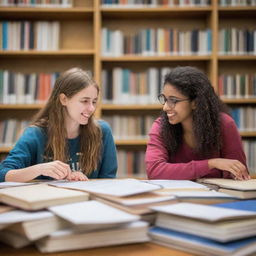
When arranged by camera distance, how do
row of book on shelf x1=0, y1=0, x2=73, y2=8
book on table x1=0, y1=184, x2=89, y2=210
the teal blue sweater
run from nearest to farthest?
book on table x1=0, y1=184, x2=89, y2=210 → the teal blue sweater → row of book on shelf x1=0, y1=0, x2=73, y2=8

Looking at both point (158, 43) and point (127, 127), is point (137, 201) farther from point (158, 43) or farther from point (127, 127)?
point (158, 43)

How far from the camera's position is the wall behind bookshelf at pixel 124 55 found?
319 centimetres

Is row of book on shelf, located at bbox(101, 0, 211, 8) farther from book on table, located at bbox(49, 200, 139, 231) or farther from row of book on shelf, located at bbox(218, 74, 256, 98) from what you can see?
book on table, located at bbox(49, 200, 139, 231)

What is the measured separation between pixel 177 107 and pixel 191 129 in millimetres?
135

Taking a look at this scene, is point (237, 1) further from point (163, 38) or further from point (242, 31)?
point (163, 38)

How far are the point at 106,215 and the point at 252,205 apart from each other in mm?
376

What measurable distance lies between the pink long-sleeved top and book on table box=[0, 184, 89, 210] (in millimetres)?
695

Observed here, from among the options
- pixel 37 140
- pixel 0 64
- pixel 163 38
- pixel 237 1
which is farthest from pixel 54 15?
pixel 37 140

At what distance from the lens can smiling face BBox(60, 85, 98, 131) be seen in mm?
1744

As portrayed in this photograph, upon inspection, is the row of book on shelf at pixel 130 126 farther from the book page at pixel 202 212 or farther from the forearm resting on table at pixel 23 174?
the book page at pixel 202 212

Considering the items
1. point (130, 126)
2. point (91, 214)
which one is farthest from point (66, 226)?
point (130, 126)

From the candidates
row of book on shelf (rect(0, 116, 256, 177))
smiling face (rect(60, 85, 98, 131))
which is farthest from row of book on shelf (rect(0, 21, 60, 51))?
smiling face (rect(60, 85, 98, 131))

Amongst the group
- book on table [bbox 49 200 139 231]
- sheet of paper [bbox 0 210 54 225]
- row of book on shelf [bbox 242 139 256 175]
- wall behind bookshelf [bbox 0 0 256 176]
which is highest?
wall behind bookshelf [bbox 0 0 256 176]

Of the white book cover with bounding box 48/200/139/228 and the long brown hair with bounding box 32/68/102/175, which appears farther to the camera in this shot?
the long brown hair with bounding box 32/68/102/175
